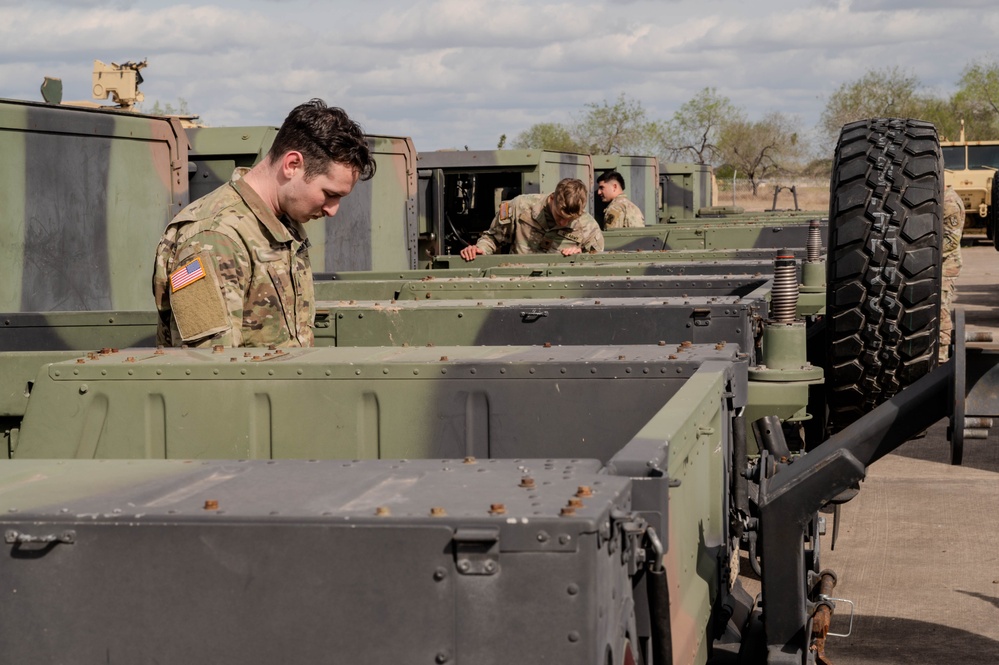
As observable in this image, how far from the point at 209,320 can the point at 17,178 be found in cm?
450

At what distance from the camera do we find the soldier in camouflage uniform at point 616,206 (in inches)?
619

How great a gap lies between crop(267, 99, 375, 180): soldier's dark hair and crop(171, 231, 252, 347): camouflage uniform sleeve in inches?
12.1

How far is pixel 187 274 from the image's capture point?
364 centimetres

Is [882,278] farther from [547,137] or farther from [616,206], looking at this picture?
[547,137]

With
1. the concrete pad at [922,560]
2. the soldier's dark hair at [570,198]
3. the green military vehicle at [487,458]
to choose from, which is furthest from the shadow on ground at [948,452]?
the soldier's dark hair at [570,198]

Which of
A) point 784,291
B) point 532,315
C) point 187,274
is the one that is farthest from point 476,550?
point 532,315

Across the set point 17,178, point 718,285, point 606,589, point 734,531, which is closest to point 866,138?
point 718,285

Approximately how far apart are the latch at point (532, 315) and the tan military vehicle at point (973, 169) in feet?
69.5

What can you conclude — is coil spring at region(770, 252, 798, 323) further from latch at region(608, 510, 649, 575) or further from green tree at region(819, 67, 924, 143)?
green tree at region(819, 67, 924, 143)

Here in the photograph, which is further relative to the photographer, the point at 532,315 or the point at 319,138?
the point at 532,315

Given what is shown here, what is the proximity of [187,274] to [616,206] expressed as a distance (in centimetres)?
1256

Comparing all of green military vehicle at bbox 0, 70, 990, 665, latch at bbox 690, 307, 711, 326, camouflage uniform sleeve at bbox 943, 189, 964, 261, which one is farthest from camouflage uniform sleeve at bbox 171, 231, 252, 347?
camouflage uniform sleeve at bbox 943, 189, 964, 261

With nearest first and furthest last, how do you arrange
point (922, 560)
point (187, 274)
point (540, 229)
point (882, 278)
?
point (187, 274) < point (882, 278) < point (922, 560) < point (540, 229)

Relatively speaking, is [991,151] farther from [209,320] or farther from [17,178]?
A: [209,320]
